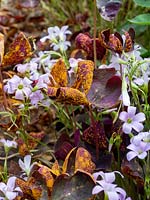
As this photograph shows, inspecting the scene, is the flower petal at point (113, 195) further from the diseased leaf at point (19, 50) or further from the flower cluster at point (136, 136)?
the diseased leaf at point (19, 50)

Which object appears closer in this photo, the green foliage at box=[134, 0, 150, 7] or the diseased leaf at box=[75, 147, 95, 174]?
the diseased leaf at box=[75, 147, 95, 174]

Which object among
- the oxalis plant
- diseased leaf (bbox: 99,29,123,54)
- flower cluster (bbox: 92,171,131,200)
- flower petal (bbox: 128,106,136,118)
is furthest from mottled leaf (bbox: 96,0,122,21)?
flower cluster (bbox: 92,171,131,200)

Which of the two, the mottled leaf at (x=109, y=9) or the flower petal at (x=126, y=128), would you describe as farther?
the mottled leaf at (x=109, y=9)

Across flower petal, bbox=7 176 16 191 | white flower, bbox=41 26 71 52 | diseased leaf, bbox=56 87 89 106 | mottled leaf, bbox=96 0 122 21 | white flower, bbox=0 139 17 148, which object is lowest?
white flower, bbox=0 139 17 148

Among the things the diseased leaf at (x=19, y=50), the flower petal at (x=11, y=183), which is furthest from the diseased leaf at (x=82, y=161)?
the diseased leaf at (x=19, y=50)

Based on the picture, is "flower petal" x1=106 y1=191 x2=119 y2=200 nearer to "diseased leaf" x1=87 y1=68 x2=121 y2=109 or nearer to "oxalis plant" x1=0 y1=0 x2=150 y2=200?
"oxalis plant" x1=0 y1=0 x2=150 y2=200

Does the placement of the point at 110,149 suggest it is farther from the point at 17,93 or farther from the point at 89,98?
the point at 17,93

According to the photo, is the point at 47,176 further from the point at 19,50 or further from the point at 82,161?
the point at 19,50

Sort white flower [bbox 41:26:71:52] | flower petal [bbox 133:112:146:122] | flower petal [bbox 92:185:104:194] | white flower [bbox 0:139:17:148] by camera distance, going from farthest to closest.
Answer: white flower [bbox 41:26:71:52] → white flower [bbox 0:139:17:148] → flower petal [bbox 133:112:146:122] → flower petal [bbox 92:185:104:194]
